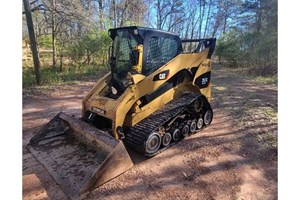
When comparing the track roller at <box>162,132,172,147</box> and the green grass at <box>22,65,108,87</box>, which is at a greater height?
the green grass at <box>22,65,108,87</box>

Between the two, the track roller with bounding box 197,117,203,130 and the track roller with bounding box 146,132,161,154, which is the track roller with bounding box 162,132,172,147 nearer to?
the track roller with bounding box 146,132,161,154

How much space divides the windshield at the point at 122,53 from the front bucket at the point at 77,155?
1201mm

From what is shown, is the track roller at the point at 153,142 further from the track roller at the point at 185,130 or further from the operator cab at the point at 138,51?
the operator cab at the point at 138,51

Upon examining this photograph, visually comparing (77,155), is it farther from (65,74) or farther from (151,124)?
(65,74)

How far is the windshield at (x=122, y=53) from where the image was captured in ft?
13.4

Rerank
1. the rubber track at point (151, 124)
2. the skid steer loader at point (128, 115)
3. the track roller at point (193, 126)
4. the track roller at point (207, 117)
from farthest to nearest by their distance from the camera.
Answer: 1. the track roller at point (207, 117)
2. the track roller at point (193, 126)
3. the rubber track at point (151, 124)
4. the skid steer loader at point (128, 115)

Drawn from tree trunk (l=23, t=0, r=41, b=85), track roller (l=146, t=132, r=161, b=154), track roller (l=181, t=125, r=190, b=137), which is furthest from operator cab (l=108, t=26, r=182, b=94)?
tree trunk (l=23, t=0, r=41, b=85)

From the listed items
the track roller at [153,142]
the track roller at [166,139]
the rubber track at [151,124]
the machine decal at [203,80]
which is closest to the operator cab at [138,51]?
the rubber track at [151,124]

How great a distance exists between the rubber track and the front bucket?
1.46 feet

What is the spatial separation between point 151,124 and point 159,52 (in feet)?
4.51

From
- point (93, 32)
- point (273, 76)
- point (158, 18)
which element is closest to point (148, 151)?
point (93, 32)

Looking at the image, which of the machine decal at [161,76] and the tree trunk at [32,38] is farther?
the tree trunk at [32,38]

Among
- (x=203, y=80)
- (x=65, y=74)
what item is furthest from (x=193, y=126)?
(x=65, y=74)

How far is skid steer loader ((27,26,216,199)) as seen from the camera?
318 cm
